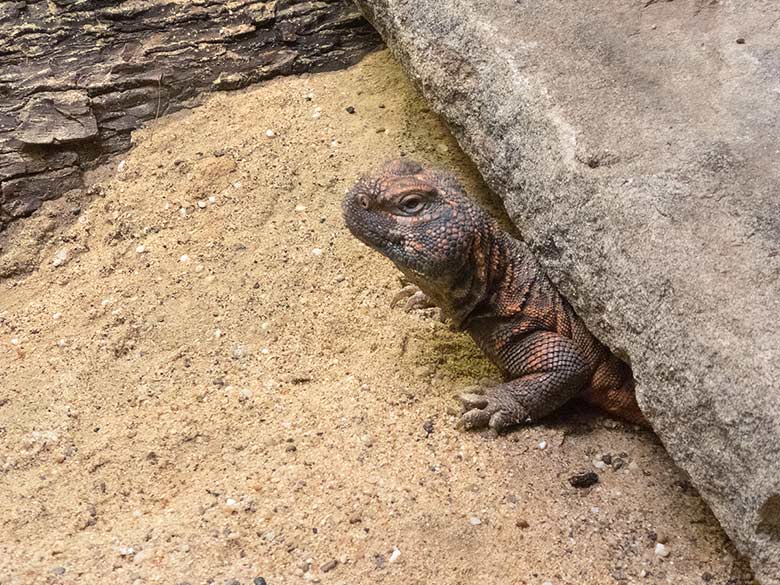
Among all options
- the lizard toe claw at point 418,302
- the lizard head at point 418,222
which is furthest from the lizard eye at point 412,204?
the lizard toe claw at point 418,302

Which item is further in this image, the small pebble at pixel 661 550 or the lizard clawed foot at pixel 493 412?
the lizard clawed foot at pixel 493 412

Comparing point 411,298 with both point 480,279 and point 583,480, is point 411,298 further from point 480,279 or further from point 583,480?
point 583,480

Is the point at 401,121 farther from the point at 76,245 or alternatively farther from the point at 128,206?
the point at 76,245

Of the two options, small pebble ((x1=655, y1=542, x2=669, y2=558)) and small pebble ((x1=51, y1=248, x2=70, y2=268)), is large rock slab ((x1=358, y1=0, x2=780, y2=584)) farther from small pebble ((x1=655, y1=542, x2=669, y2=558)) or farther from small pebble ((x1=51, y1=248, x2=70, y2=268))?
small pebble ((x1=51, y1=248, x2=70, y2=268))

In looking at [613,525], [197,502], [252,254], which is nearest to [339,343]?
[252,254]

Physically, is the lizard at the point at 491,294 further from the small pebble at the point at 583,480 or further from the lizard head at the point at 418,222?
the small pebble at the point at 583,480

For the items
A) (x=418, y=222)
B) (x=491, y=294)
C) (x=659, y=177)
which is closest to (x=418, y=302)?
(x=491, y=294)
